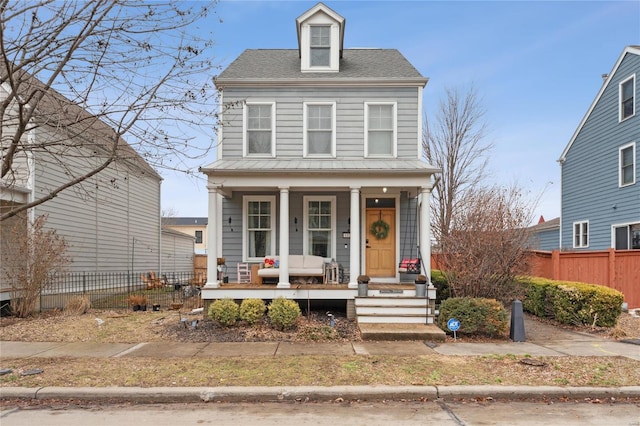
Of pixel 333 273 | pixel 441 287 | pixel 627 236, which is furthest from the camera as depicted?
pixel 627 236

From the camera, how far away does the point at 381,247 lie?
39.0 feet

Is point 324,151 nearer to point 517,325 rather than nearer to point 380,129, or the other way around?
point 380,129

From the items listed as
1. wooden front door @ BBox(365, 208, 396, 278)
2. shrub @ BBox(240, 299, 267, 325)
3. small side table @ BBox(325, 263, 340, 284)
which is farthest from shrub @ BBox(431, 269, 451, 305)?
shrub @ BBox(240, 299, 267, 325)

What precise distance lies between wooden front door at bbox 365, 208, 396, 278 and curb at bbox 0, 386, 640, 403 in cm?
656

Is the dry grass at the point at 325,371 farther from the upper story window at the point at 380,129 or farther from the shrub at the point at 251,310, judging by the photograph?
the upper story window at the point at 380,129

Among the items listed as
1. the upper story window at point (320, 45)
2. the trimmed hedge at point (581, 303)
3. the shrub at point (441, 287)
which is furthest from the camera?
the upper story window at point (320, 45)

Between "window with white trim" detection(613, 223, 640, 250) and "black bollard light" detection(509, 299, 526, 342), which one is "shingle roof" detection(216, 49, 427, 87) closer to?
"black bollard light" detection(509, 299, 526, 342)

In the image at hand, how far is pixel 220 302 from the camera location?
30.1 ft

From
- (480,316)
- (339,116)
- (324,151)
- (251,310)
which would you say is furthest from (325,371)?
(339,116)

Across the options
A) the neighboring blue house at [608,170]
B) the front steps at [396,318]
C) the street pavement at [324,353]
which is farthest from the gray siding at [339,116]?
the neighboring blue house at [608,170]

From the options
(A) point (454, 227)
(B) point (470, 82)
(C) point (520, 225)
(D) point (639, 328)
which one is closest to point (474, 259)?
(A) point (454, 227)

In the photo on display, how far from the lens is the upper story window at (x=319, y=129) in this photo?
1180 cm

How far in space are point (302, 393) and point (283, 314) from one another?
12.2ft

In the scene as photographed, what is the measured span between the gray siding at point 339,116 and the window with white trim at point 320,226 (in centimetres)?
141
